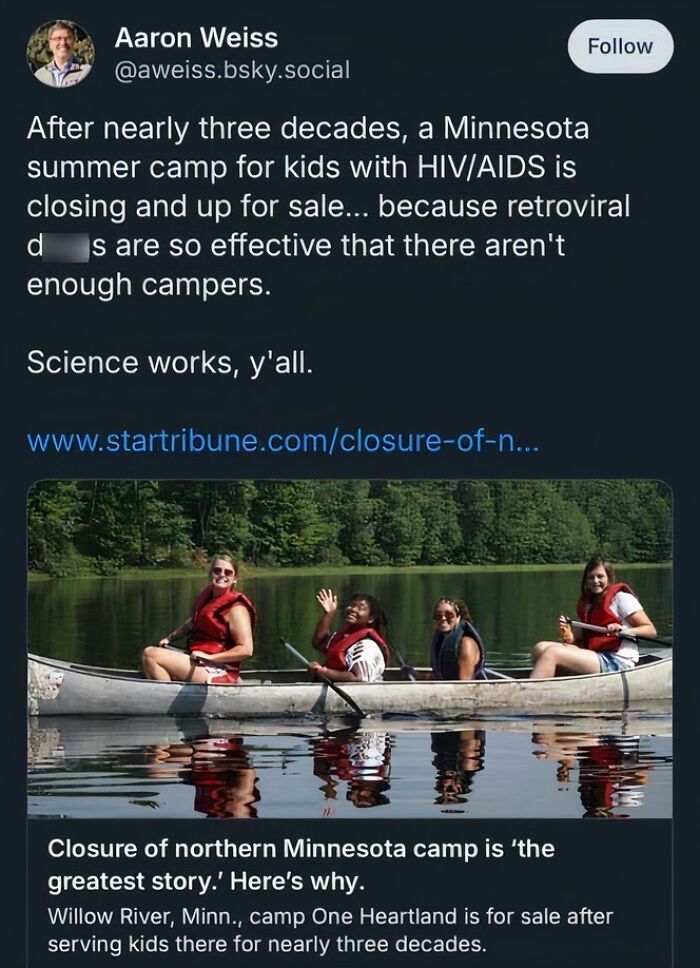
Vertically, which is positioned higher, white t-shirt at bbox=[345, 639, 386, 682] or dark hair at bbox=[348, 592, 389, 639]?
dark hair at bbox=[348, 592, 389, 639]

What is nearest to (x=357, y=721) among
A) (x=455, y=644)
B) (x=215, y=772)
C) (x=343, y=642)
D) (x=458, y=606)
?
(x=343, y=642)

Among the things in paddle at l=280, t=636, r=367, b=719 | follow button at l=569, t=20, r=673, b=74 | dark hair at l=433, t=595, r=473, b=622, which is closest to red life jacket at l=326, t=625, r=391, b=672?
paddle at l=280, t=636, r=367, b=719

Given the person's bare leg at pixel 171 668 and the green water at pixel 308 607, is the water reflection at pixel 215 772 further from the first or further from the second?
the green water at pixel 308 607

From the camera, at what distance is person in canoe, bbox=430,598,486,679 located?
47.2ft


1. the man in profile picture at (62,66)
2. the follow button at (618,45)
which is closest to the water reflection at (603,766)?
the follow button at (618,45)

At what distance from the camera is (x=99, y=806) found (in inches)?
449

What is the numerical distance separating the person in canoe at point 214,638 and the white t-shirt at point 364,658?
87 centimetres

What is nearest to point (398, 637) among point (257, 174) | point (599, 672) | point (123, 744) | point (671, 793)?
point (599, 672)

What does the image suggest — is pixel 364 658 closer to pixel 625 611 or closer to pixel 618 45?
pixel 625 611

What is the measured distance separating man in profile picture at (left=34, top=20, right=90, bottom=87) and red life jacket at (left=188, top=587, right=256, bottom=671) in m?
4.50

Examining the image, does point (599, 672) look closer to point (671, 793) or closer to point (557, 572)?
point (557, 572)

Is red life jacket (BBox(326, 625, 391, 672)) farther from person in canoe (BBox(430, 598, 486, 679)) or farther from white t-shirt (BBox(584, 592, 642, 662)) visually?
white t-shirt (BBox(584, 592, 642, 662))

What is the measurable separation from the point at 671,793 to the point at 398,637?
4.66 metres

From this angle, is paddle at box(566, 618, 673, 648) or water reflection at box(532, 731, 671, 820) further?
paddle at box(566, 618, 673, 648)
